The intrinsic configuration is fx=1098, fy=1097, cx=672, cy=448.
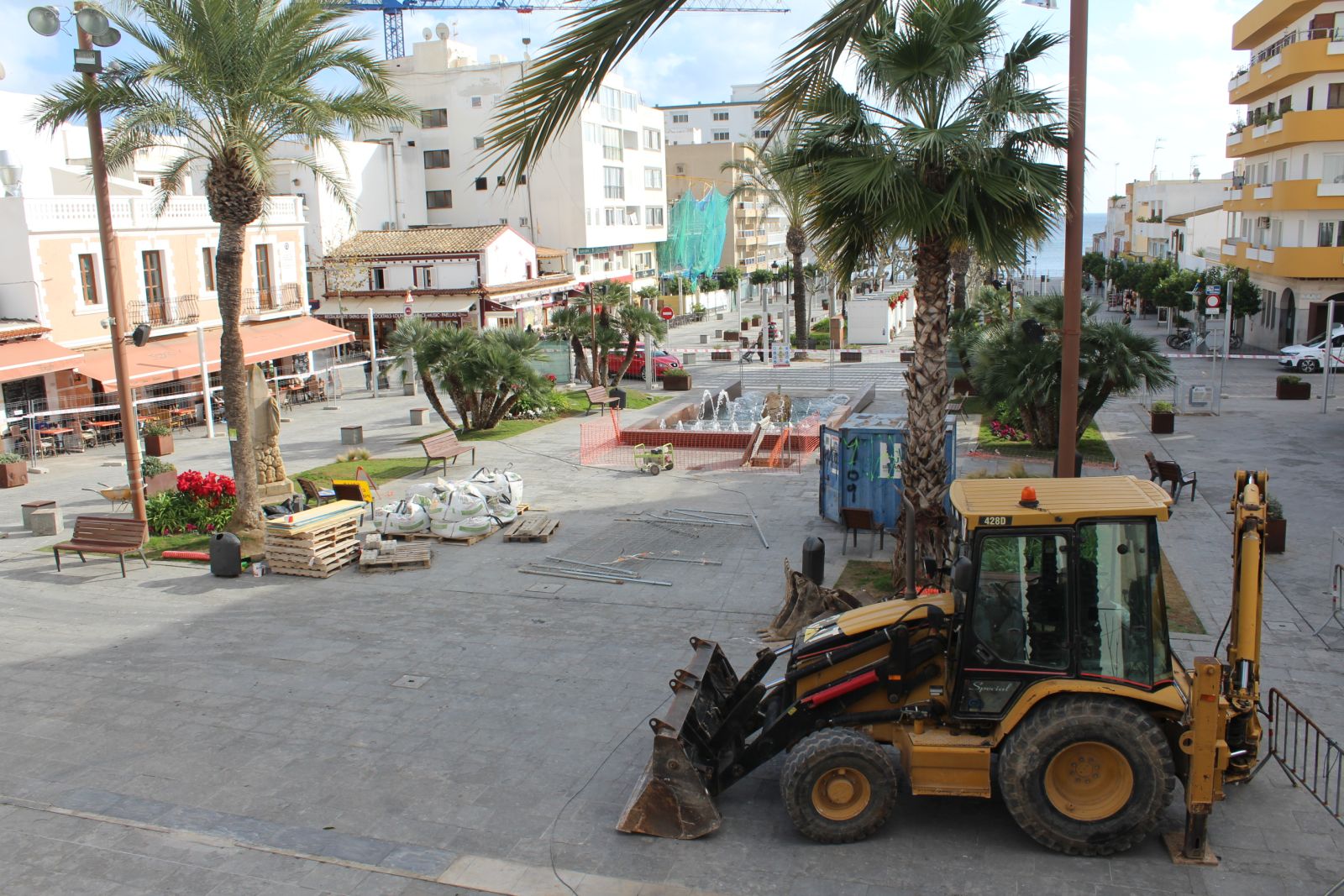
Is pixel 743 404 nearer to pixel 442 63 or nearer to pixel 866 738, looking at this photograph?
pixel 866 738

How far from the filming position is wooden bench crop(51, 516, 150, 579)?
16.1 meters

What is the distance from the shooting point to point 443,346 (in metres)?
26.9

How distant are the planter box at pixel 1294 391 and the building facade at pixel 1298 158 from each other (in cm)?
1370

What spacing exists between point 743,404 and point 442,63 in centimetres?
4348

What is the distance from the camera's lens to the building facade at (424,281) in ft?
159

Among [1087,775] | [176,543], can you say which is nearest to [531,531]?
[176,543]

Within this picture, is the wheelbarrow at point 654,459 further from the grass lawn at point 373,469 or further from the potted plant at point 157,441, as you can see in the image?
the potted plant at point 157,441

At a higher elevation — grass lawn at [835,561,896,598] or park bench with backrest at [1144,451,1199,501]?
park bench with backrest at [1144,451,1199,501]

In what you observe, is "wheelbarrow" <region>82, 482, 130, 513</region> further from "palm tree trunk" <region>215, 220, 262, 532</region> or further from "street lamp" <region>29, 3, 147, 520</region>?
"palm tree trunk" <region>215, 220, 262, 532</region>

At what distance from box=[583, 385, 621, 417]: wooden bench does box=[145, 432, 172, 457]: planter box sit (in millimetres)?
10535

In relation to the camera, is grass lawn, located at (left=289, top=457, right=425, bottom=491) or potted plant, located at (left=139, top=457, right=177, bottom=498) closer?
potted plant, located at (left=139, top=457, right=177, bottom=498)

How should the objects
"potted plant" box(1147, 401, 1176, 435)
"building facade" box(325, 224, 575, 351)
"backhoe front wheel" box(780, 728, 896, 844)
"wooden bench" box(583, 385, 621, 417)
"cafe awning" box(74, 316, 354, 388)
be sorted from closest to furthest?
"backhoe front wheel" box(780, 728, 896, 844) → "potted plant" box(1147, 401, 1176, 435) → "cafe awning" box(74, 316, 354, 388) → "wooden bench" box(583, 385, 621, 417) → "building facade" box(325, 224, 575, 351)

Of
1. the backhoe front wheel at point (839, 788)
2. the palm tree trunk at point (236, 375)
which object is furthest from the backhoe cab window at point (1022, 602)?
the palm tree trunk at point (236, 375)

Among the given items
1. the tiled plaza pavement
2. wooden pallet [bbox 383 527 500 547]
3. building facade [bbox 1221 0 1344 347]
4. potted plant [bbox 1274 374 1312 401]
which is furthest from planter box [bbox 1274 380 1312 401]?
wooden pallet [bbox 383 527 500 547]
